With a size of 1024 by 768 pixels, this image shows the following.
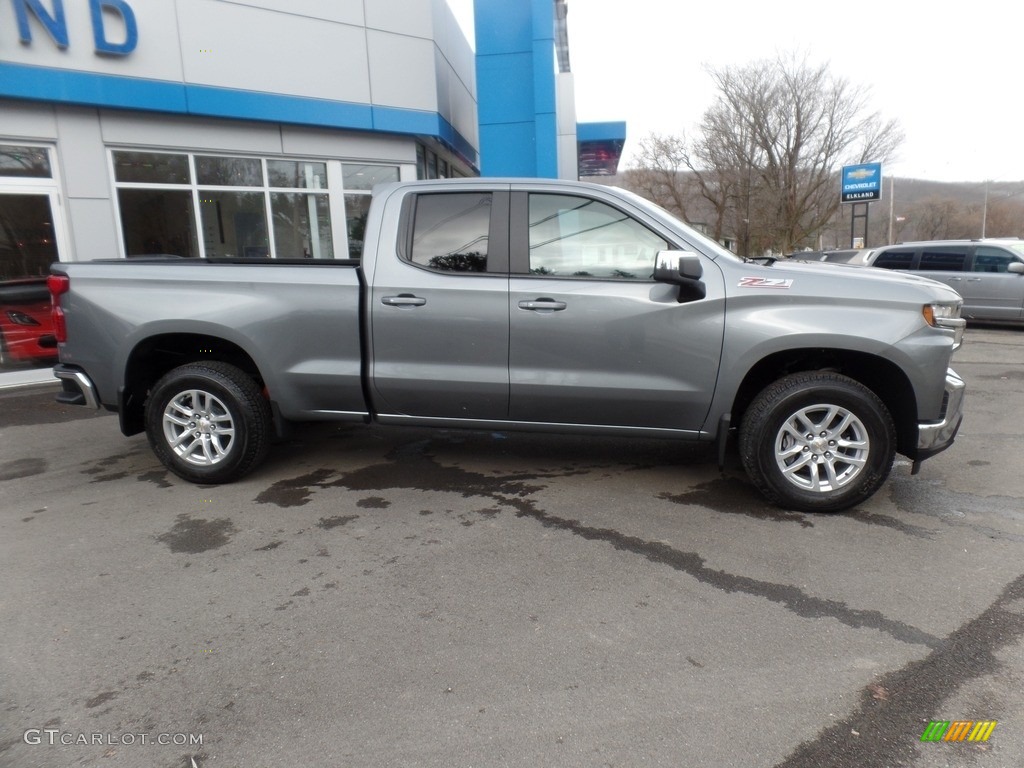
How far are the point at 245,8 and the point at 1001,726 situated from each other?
11.9 meters

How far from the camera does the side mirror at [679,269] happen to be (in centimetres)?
381

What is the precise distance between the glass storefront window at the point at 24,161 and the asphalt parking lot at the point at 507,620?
5.94 meters

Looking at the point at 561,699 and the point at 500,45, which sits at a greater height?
the point at 500,45

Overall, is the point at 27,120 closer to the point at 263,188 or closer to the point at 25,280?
the point at 25,280

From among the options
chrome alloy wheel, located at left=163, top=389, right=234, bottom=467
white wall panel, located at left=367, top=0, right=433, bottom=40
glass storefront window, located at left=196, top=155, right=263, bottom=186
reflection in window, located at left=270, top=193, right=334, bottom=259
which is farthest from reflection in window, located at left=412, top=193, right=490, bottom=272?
white wall panel, located at left=367, top=0, right=433, bottom=40

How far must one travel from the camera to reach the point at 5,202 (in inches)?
341

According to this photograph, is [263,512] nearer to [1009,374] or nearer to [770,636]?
[770,636]

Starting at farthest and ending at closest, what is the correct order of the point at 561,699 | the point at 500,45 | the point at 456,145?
the point at 456,145
the point at 500,45
the point at 561,699

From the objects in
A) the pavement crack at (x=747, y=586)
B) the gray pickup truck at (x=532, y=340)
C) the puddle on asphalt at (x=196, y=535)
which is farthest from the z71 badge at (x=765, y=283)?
the puddle on asphalt at (x=196, y=535)

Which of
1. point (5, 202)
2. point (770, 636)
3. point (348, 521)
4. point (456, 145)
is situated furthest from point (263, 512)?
point (456, 145)

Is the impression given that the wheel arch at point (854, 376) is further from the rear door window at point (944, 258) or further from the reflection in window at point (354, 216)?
the rear door window at point (944, 258)

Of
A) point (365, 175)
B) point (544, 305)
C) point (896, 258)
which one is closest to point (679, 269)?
point (544, 305)

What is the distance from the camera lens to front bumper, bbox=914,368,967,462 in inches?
152

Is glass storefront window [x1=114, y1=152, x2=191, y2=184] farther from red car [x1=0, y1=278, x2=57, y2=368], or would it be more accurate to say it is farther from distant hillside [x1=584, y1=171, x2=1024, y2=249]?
distant hillside [x1=584, y1=171, x2=1024, y2=249]
